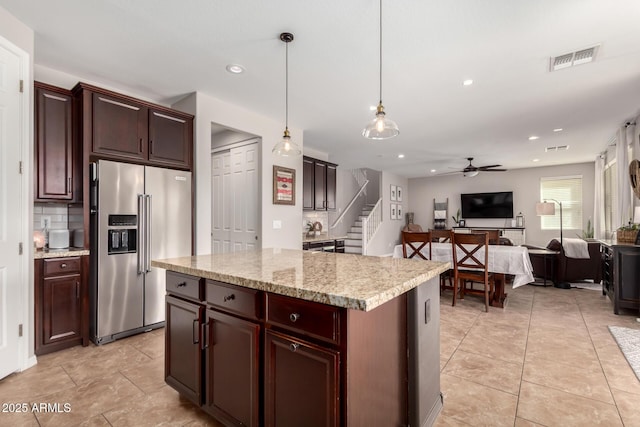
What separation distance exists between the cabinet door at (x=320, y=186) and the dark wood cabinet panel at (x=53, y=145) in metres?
3.68

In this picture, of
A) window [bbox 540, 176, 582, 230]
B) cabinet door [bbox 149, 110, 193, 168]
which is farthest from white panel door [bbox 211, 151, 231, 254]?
window [bbox 540, 176, 582, 230]

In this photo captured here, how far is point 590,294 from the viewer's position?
4824 mm

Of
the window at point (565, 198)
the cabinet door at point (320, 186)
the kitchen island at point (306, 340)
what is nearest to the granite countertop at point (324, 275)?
the kitchen island at point (306, 340)

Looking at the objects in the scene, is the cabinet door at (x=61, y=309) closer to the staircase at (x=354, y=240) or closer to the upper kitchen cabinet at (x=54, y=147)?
the upper kitchen cabinet at (x=54, y=147)

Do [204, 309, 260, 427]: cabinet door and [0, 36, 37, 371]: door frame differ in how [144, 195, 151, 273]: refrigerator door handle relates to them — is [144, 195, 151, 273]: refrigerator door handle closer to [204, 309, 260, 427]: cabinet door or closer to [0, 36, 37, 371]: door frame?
[0, 36, 37, 371]: door frame

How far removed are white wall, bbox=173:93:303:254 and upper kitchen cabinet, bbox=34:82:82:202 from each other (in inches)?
46.0

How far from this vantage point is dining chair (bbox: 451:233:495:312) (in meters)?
3.95

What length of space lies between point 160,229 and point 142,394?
1668mm

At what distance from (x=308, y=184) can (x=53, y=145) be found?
11.8ft

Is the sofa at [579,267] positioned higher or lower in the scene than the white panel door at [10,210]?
lower

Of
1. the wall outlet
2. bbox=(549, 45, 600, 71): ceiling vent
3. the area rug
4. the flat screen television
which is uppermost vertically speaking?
bbox=(549, 45, 600, 71): ceiling vent

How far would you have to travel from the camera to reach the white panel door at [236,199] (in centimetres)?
460

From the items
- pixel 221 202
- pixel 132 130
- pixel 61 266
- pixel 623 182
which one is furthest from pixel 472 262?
pixel 61 266

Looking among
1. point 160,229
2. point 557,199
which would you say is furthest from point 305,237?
point 557,199
